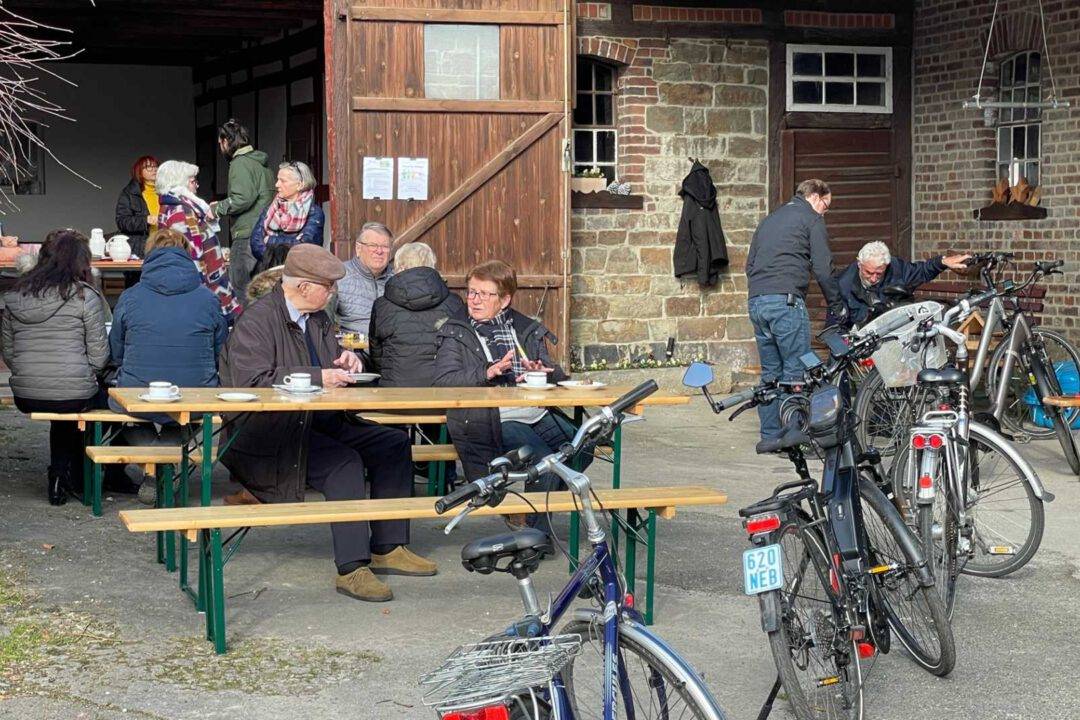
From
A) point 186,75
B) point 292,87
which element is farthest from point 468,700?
point 186,75

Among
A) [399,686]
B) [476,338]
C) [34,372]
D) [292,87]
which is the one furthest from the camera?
[292,87]

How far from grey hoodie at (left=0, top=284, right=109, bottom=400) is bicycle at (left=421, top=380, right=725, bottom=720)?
15.3 feet

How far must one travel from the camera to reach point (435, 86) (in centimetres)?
1105

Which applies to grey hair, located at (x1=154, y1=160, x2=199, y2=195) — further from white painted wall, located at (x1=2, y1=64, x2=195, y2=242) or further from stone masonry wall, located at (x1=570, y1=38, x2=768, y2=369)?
white painted wall, located at (x1=2, y1=64, x2=195, y2=242)

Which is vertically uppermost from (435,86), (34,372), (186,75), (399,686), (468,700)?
(186,75)

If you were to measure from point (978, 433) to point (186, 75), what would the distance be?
16217mm

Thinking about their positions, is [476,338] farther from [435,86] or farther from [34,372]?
[435,86]

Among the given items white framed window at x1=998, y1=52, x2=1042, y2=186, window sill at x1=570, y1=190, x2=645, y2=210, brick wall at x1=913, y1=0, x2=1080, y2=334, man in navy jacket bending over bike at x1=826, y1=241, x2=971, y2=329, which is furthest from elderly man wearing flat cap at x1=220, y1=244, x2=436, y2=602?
white framed window at x1=998, y1=52, x2=1042, y2=186

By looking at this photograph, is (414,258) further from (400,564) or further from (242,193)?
(242,193)

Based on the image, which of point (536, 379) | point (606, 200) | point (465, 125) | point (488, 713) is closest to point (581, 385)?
point (536, 379)

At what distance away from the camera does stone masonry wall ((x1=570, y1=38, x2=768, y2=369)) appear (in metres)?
12.4

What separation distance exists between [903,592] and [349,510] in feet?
6.36

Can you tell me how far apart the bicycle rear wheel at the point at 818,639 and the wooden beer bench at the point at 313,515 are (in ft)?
2.33

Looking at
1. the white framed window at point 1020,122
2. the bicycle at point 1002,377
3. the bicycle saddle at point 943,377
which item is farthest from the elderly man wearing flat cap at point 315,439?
the white framed window at point 1020,122
